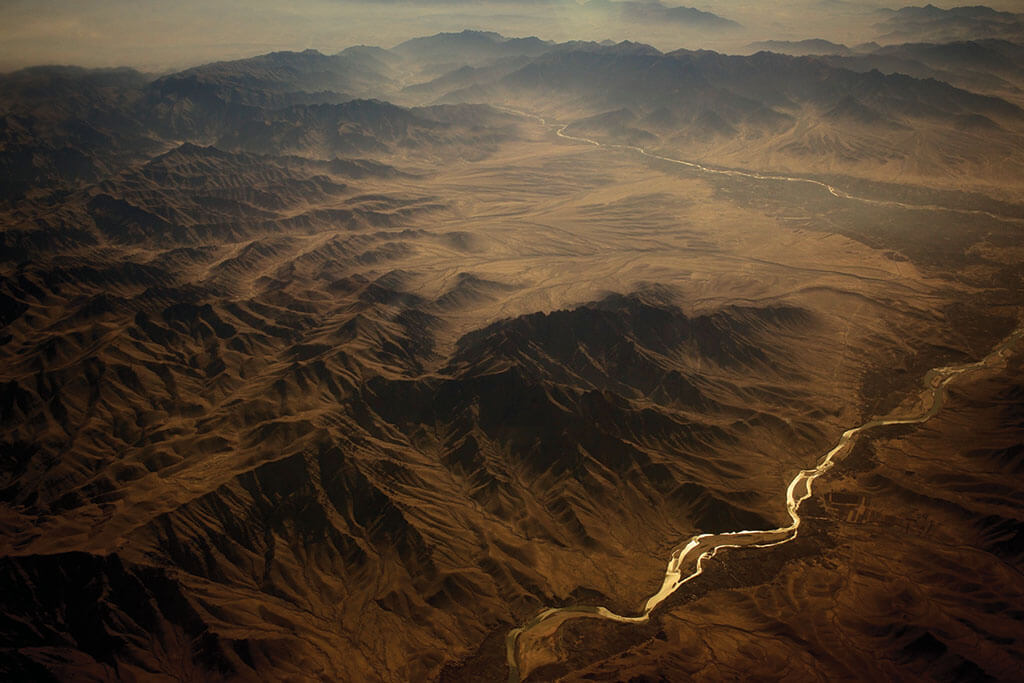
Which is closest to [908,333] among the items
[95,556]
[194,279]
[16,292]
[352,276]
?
[352,276]

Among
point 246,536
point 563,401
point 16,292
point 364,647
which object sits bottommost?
point 364,647

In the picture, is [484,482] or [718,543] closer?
[718,543]

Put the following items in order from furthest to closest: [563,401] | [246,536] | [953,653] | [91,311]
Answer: [91,311] < [563,401] < [246,536] < [953,653]

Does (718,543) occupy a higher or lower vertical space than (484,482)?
lower

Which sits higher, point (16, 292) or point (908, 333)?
point (16, 292)

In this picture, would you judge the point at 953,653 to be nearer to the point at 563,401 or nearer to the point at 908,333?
the point at 563,401

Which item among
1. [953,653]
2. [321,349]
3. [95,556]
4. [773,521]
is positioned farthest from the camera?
[321,349]

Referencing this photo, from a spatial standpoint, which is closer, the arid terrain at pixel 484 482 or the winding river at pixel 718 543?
the arid terrain at pixel 484 482

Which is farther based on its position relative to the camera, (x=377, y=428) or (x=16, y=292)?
(x=16, y=292)

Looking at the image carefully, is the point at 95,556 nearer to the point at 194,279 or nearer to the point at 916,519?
the point at 916,519

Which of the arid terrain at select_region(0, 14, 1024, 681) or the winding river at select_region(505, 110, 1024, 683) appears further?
the winding river at select_region(505, 110, 1024, 683)
